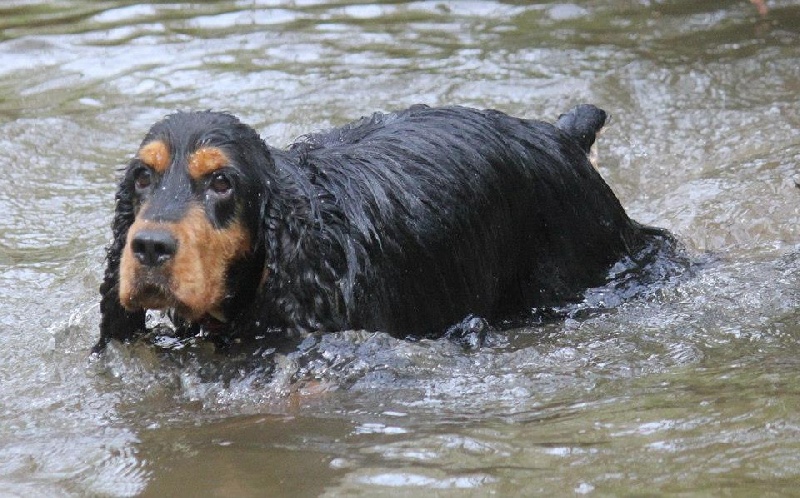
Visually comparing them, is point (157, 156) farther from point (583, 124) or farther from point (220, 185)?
point (583, 124)

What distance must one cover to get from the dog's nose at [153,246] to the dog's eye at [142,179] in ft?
1.41

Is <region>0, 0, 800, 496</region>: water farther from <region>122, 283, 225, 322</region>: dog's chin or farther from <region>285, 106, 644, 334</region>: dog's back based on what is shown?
<region>122, 283, 225, 322</region>: dog's chin

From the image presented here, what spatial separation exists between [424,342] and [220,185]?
121 cm

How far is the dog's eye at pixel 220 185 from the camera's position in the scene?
4680 millimetres

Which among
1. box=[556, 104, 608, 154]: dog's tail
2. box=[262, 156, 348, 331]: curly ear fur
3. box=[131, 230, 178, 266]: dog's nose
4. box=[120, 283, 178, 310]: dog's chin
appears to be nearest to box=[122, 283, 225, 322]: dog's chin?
box=[120, 283, 178, 310]: dog's chin

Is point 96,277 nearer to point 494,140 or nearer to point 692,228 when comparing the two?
point 494,140

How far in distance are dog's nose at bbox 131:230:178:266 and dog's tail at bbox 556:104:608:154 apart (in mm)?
2586

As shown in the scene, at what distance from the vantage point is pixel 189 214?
4.50 metres

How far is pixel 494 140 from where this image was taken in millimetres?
5594

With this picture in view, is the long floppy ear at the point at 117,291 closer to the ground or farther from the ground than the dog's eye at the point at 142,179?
closer to the ground

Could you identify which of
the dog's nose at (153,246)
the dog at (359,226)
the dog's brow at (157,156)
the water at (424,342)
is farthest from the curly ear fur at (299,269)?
the dog's nose at (153,246)

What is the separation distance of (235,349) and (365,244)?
28.9 inches

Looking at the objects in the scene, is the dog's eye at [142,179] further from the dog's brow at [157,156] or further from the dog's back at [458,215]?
the dog's back at [458,215]

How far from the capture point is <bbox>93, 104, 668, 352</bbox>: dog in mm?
4629
